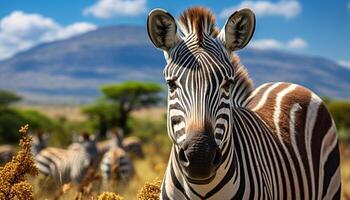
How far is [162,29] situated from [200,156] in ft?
3.45

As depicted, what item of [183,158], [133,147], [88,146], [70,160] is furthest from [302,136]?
[133,147]

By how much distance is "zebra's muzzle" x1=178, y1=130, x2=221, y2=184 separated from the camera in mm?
3217

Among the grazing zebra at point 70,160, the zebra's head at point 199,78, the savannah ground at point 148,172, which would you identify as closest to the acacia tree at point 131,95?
the savannah ground at point 148,172

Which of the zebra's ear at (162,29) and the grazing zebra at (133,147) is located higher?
the grazing zebra at (133,147)

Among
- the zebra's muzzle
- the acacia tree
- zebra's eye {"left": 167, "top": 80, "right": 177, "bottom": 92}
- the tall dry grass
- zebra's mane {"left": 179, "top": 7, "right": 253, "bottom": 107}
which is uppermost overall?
the acacia tree

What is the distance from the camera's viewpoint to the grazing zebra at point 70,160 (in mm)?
17203

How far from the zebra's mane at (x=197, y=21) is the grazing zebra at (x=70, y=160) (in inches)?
517

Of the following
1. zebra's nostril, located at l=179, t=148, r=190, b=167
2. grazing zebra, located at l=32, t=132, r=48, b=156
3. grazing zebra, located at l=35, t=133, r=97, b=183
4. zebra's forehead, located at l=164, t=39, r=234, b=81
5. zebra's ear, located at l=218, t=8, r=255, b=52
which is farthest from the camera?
grazing zebra, located at l=32, t=132, r=48, b=156

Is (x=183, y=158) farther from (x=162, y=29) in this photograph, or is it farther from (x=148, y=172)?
(x=148, y=172)

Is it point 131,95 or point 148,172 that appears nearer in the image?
point 148,172

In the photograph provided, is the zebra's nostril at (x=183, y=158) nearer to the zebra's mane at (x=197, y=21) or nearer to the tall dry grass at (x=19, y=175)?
the zebra's mane at (x=197, y=21)

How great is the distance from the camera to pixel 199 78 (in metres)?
3.53

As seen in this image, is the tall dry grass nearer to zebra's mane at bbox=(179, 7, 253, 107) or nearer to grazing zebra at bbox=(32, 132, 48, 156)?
zebra's mane at bbox=(179, 7, 253, 107)

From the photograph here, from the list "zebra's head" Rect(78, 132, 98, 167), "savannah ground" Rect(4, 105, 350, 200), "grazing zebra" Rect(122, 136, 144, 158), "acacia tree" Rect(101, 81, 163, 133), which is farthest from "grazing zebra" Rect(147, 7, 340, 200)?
"acacia tree" Rect(101, 81, 163, 133)
